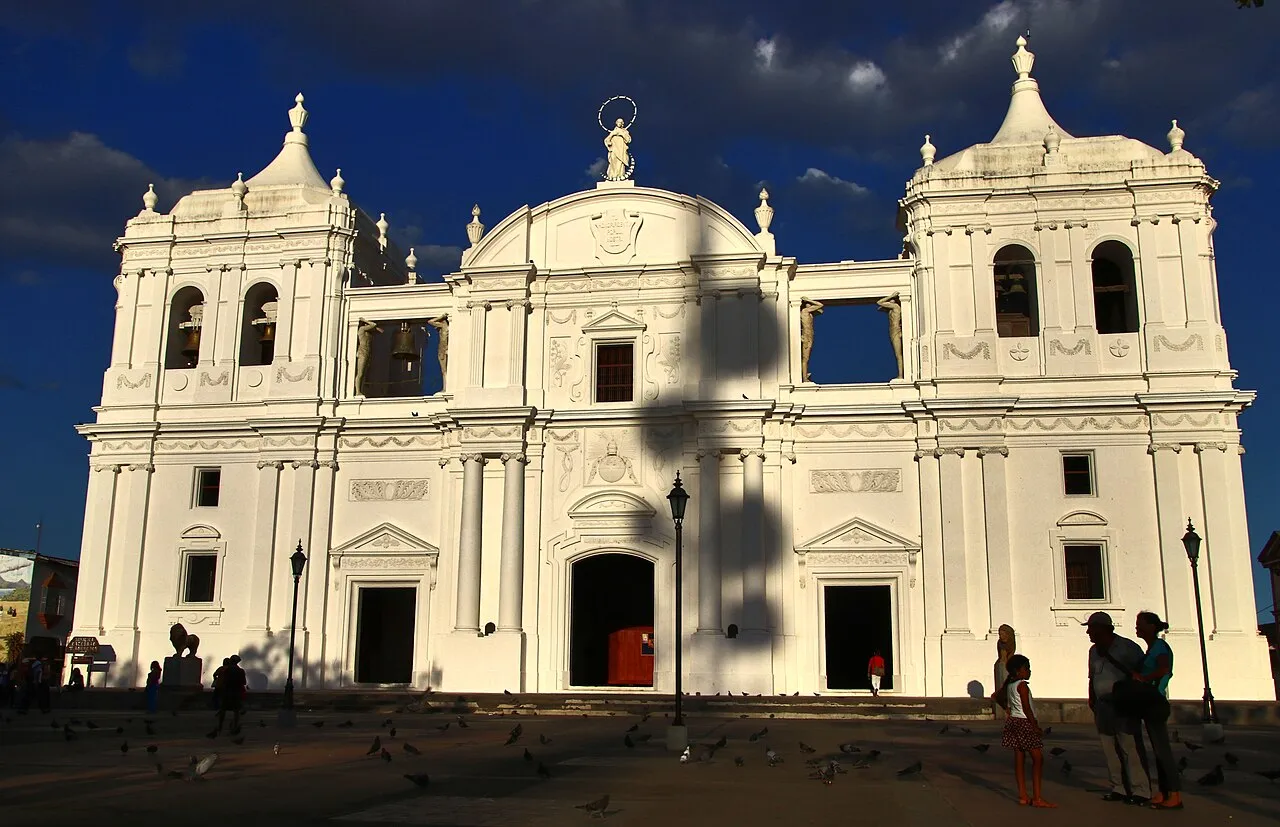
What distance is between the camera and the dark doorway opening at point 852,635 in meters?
30.0

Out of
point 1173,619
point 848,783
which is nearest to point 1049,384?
point 1173,619

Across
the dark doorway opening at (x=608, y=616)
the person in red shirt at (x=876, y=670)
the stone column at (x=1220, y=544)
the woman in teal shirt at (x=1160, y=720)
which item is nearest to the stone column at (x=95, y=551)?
the dark doorway opening at (x=608, y=616)

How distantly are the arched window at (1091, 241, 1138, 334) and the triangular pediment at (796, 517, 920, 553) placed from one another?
779 cm

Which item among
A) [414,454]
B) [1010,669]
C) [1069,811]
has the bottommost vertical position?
[1069,811]

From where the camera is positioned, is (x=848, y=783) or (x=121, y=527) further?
(x=121, y=527)

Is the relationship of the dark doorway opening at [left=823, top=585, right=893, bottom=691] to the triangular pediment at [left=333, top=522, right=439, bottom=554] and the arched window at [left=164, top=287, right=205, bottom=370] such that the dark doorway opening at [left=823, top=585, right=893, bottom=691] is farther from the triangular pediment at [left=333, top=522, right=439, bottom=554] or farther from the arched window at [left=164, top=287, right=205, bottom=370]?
the arched window at [left=164, top=287, right=205, bottom=370]

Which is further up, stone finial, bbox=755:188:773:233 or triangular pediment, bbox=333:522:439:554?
stone finial, bbox=755:188:773:233

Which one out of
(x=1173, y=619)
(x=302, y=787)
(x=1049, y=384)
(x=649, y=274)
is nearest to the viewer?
(x=302, y=787)

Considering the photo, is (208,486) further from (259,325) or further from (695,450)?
(695,450)

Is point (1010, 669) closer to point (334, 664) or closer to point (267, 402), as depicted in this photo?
point (334, 664)

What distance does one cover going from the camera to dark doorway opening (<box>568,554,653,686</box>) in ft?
97.2

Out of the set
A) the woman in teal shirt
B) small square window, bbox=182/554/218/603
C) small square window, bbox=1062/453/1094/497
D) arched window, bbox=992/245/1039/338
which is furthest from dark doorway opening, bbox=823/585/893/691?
the woman in teal shirt

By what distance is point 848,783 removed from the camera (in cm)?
1255

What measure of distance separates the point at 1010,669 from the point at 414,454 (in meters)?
22.2
